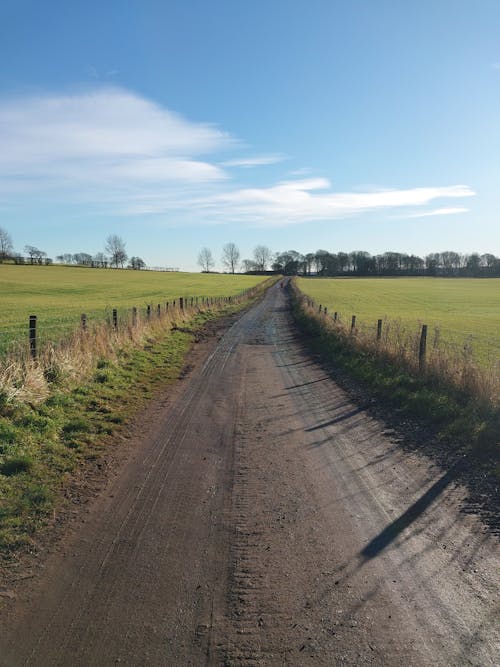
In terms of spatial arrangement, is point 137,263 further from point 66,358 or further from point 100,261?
point 66,358

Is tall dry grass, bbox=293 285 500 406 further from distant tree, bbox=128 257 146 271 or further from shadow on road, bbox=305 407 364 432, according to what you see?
distant tree, bbox=128 257 146 271

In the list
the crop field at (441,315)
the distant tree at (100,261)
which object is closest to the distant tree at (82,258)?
the distant tree at (100,261)

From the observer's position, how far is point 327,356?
17.6 meters

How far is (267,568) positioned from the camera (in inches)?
179

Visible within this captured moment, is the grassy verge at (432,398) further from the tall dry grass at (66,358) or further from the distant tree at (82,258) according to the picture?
the distant tree at (82,258)

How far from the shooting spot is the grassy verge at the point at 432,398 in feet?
26.8

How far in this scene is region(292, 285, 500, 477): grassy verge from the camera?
816 centimetres

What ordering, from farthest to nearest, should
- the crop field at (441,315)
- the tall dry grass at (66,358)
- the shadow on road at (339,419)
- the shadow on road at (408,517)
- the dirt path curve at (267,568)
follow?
the crop field at (441,315) → the tall dry grass at (66,358) → the shadow on road at (339,419) → the shadow on road at (408,517) → the dirt path curve at (267,568)

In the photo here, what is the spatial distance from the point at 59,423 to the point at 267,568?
17.7 feet

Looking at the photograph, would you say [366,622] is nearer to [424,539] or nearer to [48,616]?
[424,539]

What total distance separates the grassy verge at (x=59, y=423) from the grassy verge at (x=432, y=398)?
5.47m

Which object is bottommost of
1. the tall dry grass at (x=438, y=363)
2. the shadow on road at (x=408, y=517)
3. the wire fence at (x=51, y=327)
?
the shadow on road at (x=408, y=517)

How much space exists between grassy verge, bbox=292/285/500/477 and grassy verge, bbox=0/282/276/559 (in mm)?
5469

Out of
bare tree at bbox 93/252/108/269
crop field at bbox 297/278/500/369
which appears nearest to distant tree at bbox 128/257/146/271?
bare tree at bbox 93/252/108/269
